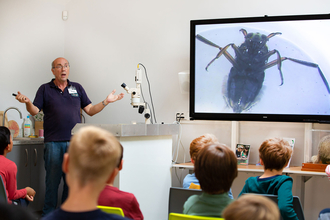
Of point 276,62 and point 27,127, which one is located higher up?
point 276,62

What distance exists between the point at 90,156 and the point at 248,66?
7.92ft

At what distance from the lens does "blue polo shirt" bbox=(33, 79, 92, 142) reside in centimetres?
308

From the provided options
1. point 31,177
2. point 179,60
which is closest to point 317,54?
point 179,60

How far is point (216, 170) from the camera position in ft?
4.36

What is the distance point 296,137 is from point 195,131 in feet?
3.30

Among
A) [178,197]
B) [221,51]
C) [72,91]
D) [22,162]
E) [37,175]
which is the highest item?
[221,51]

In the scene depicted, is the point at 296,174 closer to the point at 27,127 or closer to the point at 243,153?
the point at 243,153

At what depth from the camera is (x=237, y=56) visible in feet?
9.93

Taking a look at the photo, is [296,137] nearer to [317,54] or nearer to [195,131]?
[317,54]

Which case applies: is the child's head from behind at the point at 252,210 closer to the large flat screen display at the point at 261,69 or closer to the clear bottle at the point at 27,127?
the large flat screen display at the point at 261,69

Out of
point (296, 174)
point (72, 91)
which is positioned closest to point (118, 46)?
point (72, 91)

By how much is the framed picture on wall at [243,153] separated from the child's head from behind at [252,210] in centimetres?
218

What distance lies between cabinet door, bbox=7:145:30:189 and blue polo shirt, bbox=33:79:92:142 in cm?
40

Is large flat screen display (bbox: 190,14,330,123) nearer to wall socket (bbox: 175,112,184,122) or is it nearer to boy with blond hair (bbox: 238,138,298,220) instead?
wall socket (bbox: 175,112,184,122)
